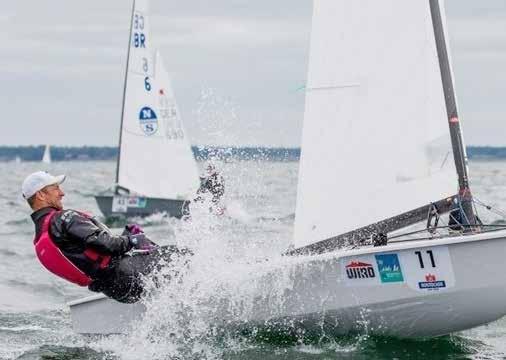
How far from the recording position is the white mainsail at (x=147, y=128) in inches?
777

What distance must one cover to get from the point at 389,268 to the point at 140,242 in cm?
144

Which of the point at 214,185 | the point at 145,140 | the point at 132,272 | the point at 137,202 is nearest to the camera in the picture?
the point at 132,272

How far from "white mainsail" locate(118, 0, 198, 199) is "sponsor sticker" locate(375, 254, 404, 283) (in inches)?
579

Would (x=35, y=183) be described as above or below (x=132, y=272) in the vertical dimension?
above

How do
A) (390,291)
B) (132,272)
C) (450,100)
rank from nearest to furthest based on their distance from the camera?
(390,291) < (132,272) < (450,100)

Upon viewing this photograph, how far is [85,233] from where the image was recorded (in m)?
5.40

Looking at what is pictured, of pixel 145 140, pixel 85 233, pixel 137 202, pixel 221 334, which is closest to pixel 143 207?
pixel 137 202

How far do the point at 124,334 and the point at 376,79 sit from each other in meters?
2.23

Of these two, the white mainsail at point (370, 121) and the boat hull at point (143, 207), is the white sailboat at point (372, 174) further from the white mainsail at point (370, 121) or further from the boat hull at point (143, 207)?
the boat hull at point (143, 207)

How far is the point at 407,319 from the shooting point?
5.51 metres

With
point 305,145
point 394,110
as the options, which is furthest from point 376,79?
point 305,145

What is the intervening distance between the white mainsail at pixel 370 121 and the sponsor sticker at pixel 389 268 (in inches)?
20.6

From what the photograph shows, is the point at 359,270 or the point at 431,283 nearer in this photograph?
the point at 431,283

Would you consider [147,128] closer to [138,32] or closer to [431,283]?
[138,32]
